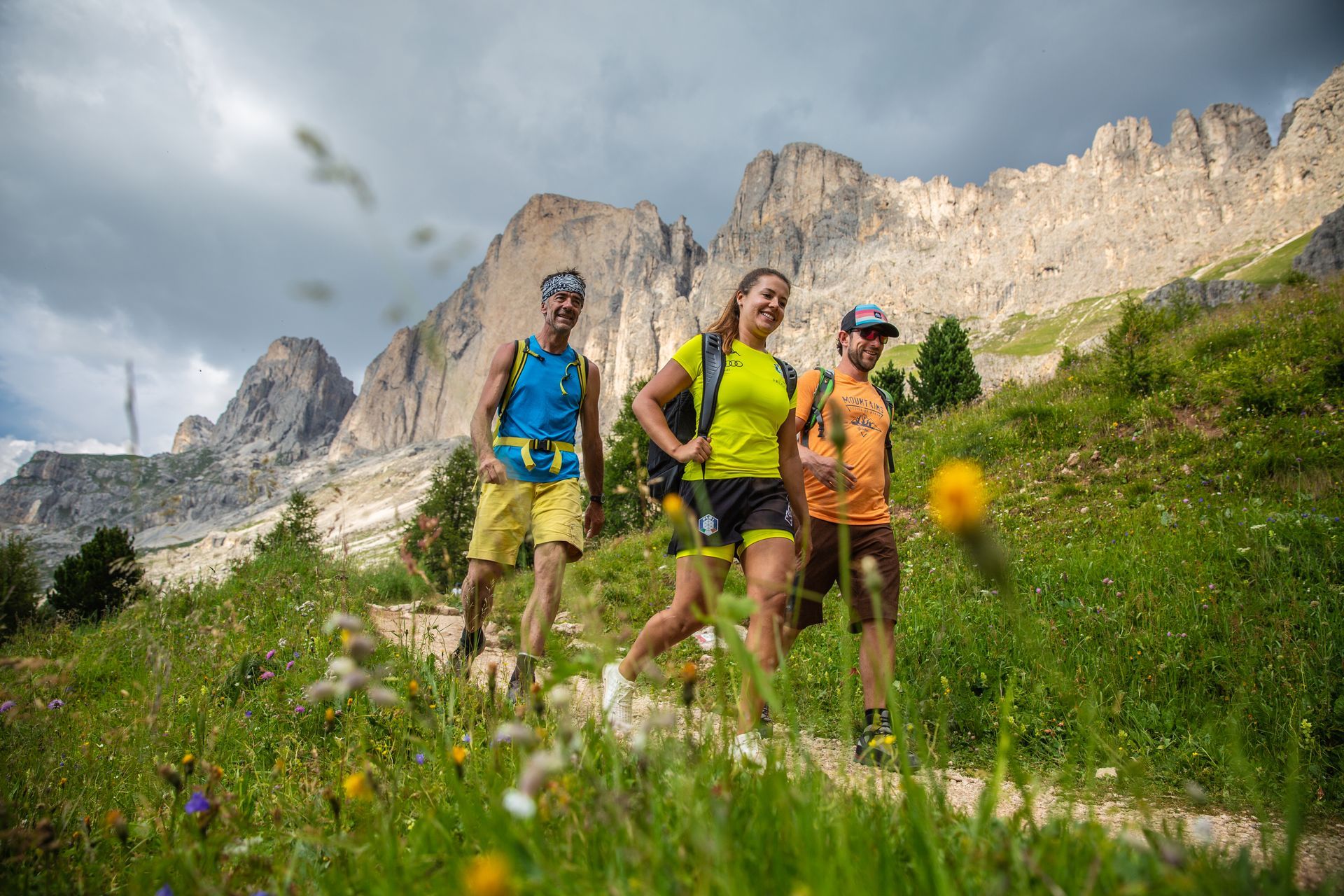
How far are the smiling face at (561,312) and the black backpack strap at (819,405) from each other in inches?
66.5

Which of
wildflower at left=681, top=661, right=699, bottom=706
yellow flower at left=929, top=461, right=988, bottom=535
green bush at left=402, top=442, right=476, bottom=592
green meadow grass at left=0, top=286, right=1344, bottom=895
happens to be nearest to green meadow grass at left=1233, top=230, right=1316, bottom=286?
green bush at left=402, top=442, right=476, bottom=592

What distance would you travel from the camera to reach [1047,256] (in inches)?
6112

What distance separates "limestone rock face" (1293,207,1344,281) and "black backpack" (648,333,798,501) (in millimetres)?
46012

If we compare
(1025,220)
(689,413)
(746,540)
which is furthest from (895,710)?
(1025,220)

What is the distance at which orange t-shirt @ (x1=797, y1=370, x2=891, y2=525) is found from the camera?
13.2 feet

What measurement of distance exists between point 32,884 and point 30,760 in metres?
1.63

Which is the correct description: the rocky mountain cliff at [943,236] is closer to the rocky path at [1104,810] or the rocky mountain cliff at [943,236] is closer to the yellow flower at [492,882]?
the rocky path at [1104,810]

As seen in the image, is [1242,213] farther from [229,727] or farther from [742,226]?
[229,727]

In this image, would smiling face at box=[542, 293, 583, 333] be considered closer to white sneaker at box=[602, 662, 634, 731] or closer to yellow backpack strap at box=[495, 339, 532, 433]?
yellow backpack strap at box=[495, 339, 532, 433]

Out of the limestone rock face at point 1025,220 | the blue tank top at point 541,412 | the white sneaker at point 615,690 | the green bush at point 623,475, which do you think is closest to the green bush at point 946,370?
the green bush at point 623,475

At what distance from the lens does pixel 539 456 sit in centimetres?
428

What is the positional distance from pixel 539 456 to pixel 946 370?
25.2 metres

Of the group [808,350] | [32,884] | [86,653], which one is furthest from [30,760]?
[808,350]

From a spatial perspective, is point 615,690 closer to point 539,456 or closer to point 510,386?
point 539,456
